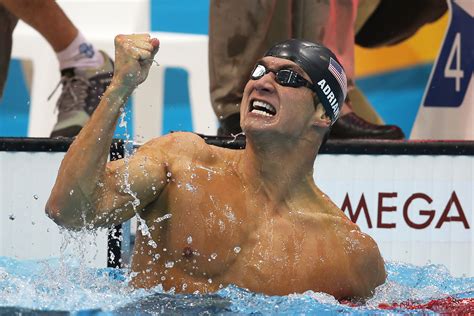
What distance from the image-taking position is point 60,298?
2729 mm

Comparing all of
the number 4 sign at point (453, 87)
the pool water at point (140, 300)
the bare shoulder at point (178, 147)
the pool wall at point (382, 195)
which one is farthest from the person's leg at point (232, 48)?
the bare shoulder at point (178, 147)

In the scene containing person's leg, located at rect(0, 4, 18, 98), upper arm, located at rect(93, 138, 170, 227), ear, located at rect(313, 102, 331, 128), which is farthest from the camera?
person's leg, located at rect(0, 4, 18, 98)

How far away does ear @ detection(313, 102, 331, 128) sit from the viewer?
2844 mm

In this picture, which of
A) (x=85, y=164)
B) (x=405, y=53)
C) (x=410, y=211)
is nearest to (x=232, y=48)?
(x=410, y=211)

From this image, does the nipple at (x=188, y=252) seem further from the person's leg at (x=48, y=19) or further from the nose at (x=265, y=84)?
the person's leg at (x=48, y=19)

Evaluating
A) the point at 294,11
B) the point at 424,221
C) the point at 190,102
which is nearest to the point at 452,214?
the point at 424,221

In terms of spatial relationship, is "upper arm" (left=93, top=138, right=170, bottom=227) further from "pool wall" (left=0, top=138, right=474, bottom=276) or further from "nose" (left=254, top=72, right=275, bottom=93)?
"pool wall" (left=0, top=138, right=474, bottom=276)

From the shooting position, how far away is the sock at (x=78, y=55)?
475 cm

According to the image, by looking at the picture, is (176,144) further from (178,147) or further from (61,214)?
(61,214)

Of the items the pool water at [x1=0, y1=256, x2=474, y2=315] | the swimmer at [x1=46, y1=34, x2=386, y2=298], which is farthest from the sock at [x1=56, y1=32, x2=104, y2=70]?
the swimmer at [x1=46, y1=34, x2=386, y2=298]

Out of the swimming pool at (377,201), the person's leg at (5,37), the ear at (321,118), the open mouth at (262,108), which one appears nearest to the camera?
the open mouth at (262,108)

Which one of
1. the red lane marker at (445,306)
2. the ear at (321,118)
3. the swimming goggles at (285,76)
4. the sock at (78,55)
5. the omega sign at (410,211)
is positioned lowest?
the red lane marker at (445,306)

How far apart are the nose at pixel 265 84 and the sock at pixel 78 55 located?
6.97 ft

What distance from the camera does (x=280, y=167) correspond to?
283cm
